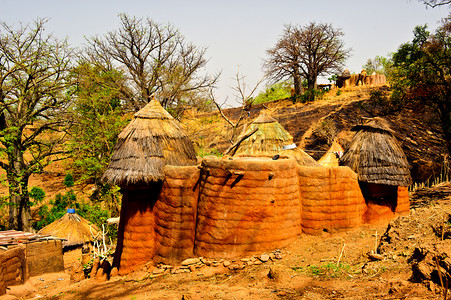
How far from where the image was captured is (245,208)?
25.6ft

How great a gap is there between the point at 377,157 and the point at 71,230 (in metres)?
12.2

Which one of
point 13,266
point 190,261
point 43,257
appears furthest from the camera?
point 43,257

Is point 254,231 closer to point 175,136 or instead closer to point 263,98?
point 175,136

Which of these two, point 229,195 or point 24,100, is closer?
point 229,195

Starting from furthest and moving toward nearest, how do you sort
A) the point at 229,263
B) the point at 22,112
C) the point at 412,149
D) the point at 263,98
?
1. the point at 263,98
2. the point at 412,149
3. the point at 22,112
4. the point at 229,263

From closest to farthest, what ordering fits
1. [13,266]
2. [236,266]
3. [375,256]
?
[375,256] < [236,266] < [13,266]

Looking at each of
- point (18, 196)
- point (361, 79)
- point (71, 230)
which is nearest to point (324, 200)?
point (71, 230)

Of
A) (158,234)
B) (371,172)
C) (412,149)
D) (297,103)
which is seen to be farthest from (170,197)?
(297,103)

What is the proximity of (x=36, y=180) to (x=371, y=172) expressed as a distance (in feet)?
76.8

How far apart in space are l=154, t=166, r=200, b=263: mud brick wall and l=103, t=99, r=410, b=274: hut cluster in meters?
0.02

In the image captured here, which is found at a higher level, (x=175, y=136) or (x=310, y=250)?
(x=175, y=136)

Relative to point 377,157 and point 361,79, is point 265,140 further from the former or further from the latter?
point 361,79

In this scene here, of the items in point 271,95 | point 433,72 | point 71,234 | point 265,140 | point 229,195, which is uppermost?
point 271,95

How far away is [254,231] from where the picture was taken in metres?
7.79
